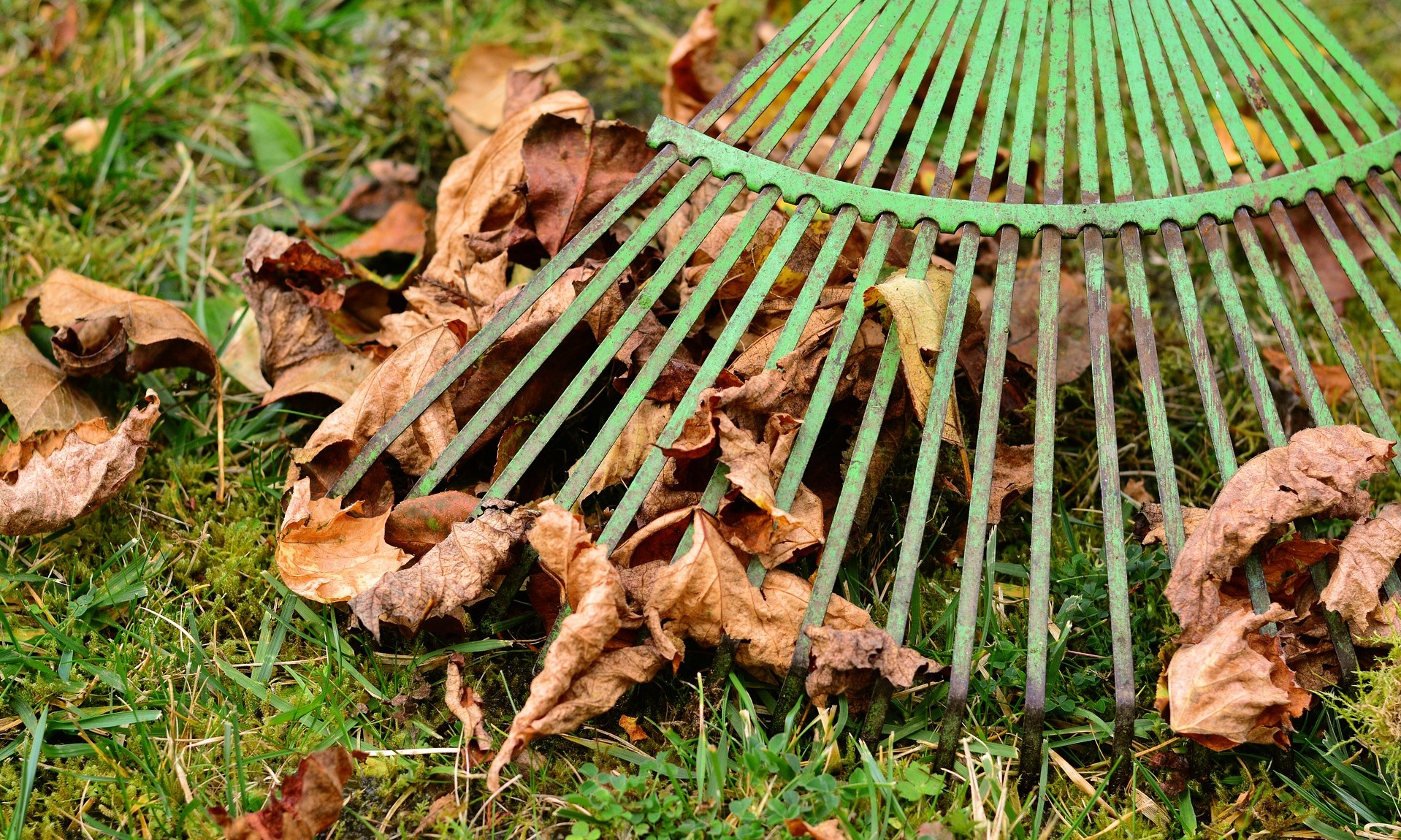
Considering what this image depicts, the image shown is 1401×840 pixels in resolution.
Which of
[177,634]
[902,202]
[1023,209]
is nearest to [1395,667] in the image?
[1023,209]

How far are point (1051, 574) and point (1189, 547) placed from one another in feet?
0.92

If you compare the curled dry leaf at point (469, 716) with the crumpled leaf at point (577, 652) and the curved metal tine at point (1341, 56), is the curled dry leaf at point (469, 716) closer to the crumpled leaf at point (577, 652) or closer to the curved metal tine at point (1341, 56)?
the crumpled leaf at point (577, 652)

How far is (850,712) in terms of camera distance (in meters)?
1.52

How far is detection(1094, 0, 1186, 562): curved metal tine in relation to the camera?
156 cm

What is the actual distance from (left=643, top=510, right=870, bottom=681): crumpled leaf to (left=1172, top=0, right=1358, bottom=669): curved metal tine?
63 centimetres

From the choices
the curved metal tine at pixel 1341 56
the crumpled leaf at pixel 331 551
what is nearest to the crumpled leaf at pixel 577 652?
the crumpled leaf at pixel 331 551

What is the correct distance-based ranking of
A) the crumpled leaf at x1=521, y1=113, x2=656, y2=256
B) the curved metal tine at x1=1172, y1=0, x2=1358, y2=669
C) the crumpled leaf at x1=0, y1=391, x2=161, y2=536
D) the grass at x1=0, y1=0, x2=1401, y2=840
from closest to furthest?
the grass at x1=0, y1=0, x2=1401, y2=840, the curved metal tine at x1=1172, y1=0, x2=1358, y2=669, the crumpled leaf at x1=0, y1=391, x2=161, y2=536, the crumpled leaf at x1=521, y1=113, x2=656, y2=256

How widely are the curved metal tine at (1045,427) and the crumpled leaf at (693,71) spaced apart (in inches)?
30.8

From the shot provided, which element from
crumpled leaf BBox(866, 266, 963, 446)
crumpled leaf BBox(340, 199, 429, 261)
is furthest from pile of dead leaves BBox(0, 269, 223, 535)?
crumpled leaf BBox(866, 266, 963, 446)

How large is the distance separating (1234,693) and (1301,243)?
791 millimetres

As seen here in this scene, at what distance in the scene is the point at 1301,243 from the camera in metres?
1.79

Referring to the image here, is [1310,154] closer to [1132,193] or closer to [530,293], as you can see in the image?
[1132,193]

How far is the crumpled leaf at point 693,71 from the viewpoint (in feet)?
7.72

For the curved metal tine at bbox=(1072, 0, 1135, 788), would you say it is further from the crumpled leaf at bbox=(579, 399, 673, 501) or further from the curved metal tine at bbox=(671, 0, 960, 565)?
the crumpled leaf at bbox=(579, 399, 673, 501)
